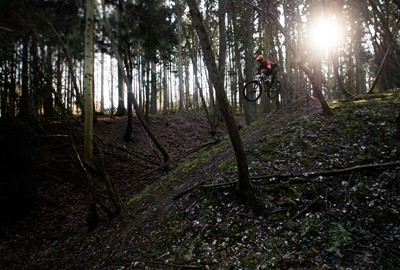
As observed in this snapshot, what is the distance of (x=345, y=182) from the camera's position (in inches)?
202

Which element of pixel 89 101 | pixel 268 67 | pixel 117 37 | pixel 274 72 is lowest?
pixel 89 101

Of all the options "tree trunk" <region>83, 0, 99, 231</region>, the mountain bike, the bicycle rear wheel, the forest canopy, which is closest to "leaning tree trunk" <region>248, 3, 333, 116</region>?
the forest canopy

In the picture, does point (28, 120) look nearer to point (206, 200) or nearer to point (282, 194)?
point (206, 200)

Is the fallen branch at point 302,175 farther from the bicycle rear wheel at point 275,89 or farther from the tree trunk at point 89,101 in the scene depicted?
the bicycle rear wheel at point 275,89

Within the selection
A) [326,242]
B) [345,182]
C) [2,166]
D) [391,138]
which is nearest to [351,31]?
[391,138]

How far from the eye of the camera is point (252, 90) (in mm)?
11086

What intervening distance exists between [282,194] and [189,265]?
2.23 metres

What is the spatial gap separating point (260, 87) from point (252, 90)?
0.38m

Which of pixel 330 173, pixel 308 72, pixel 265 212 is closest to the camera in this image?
pixel 265 212

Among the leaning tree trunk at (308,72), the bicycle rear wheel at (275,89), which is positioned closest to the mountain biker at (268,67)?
the bicycle rear wheel at (275,89)

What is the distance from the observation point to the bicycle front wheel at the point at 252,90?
429 inches

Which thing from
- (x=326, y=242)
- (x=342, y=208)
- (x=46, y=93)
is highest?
(x=46, y=93)

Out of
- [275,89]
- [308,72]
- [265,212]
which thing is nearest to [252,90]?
[275,89]

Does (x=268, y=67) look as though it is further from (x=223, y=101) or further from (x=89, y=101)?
(x=89, y=101)
